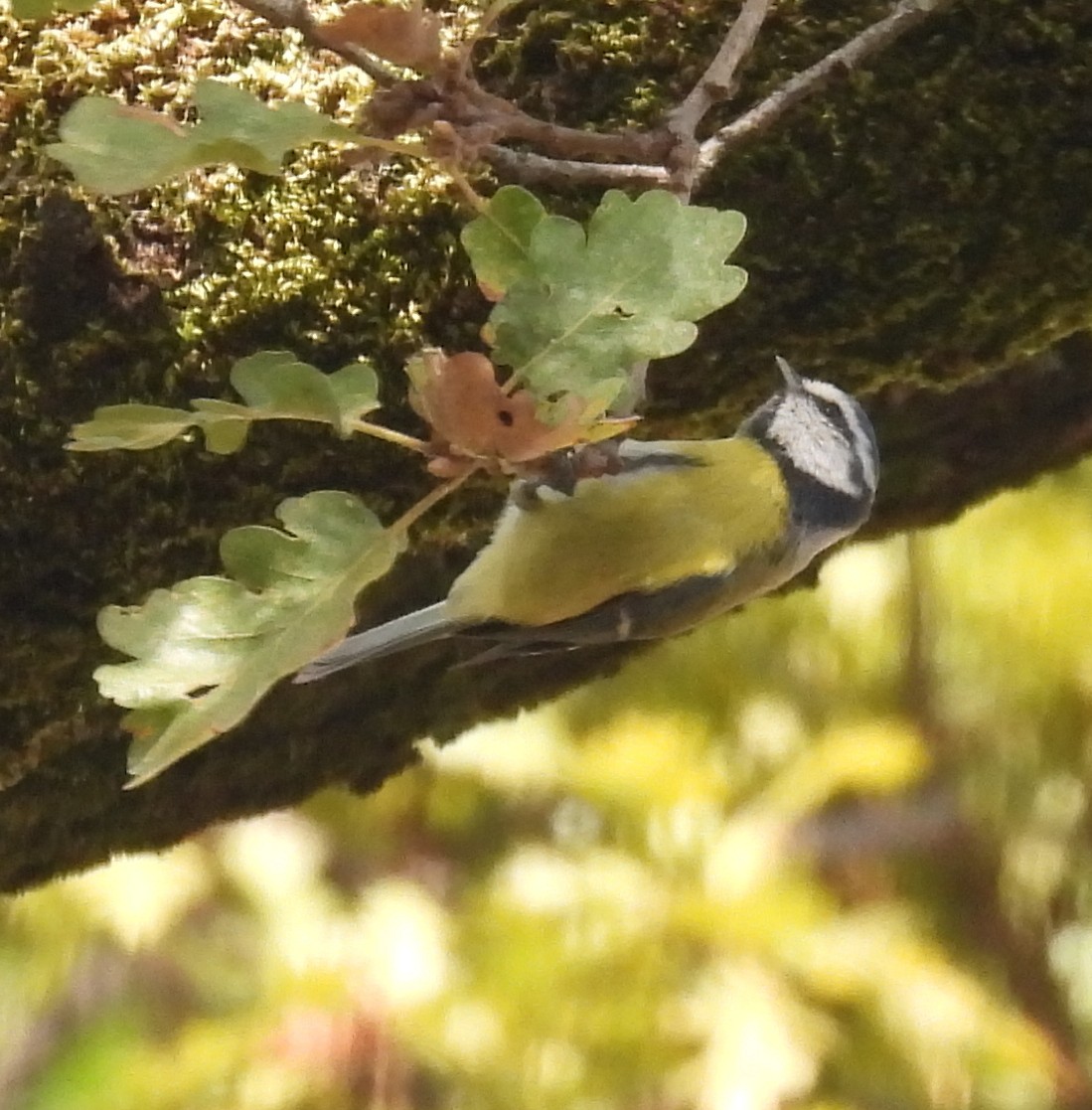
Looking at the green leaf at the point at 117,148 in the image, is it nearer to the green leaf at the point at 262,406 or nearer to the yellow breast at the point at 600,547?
the green leaf at the point at 262,406

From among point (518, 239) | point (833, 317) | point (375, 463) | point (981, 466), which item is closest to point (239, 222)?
point (375, 463)

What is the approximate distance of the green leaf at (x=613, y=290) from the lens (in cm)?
55

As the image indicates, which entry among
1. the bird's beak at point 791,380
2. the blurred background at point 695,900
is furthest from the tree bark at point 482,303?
the blurred background at point 695,900

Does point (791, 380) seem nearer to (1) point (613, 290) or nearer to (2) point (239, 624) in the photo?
(1) point (613, 290)

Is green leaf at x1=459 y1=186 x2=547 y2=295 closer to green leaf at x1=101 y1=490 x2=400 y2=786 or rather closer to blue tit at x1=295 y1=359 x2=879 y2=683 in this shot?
green leaf at x1=101 y1=490 x2=400 y2=786

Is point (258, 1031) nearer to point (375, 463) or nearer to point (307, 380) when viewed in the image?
point (375, 463)

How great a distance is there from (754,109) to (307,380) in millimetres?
443

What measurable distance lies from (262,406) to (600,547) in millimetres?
383

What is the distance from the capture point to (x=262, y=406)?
567 mm

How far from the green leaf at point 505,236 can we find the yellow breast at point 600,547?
31 cm

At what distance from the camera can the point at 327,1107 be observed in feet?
6.93

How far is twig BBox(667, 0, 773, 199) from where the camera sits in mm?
725

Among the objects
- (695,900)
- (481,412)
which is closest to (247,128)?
(481,412)

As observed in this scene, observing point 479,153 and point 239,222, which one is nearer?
point 479,153
